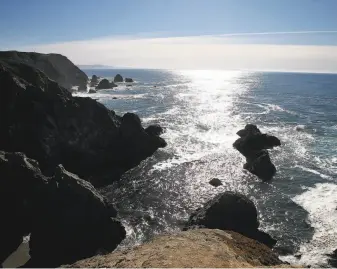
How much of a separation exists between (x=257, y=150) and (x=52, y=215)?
4116 cm

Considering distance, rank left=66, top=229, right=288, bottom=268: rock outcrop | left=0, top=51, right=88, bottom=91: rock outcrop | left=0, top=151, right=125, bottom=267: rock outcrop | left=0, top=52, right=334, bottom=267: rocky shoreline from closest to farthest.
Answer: left=66, top=229, right=288, bottom=268: rock outcrop → left=0, top=52, right=334, bottom=267: rocky shoreline → left=0, top=151, right=125, bottom=267: rock outcrop → left=0, top=51, right=88, bottom=91: rock outcrop

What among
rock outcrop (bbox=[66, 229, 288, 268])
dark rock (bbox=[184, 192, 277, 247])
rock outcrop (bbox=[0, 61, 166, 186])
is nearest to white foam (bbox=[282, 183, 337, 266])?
dark rock (bbox=[184, 192, 277, 247])

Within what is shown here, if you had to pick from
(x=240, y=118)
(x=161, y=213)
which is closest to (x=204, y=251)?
(x=161, y=213)

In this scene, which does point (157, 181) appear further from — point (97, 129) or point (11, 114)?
point (11, 114)

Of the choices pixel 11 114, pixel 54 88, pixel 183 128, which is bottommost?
pixel 183 128

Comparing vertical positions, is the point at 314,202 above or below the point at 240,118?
below

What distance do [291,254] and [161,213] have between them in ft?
50.3

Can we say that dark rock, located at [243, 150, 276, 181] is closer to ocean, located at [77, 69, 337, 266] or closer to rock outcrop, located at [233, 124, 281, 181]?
rock outcrop, located at [233, 124, 281, 181]

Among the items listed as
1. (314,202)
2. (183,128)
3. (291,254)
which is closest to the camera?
(291,254)

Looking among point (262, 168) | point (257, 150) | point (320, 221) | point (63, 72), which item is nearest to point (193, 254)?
point (320, 221)

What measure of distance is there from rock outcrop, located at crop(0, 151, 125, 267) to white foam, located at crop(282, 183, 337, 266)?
18781 millimetres

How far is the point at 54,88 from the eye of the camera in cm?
5741

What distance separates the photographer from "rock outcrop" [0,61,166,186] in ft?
152

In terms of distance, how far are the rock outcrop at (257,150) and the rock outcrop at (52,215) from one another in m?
26.3
